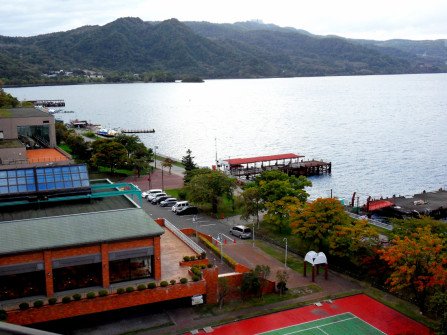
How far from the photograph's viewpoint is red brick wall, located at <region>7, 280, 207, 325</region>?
25.9 meters

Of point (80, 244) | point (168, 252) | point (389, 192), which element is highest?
point (80, 244)

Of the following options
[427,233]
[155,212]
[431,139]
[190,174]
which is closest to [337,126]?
[431,139]

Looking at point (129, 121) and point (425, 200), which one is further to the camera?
point (129, 121)

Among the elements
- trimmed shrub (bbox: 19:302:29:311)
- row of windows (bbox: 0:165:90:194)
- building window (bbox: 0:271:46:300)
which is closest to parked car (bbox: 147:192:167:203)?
row of windows (bbox: 0:165:90:194)

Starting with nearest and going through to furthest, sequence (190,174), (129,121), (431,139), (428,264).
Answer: (428,264) → (190,174) → (431,139) → (129,121)

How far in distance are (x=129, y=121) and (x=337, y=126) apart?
8360 centimetres

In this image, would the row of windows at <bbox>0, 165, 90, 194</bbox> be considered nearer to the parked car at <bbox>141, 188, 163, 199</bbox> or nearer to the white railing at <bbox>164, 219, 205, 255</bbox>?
the white railing at <bbox>164, 219, 205, 255</bbox>

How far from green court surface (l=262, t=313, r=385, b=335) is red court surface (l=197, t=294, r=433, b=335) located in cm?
43

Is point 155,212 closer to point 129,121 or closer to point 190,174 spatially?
point 190,174

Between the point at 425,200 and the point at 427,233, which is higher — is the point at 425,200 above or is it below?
below

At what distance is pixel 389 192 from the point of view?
260ft

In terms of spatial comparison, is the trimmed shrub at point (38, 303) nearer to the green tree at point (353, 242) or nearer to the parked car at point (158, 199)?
the green tree at point (353, 242)

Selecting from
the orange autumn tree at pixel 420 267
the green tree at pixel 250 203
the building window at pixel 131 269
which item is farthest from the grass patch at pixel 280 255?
the building window at pixel 131 269

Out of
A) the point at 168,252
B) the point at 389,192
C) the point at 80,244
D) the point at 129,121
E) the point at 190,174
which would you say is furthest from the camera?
the point at 129,121
